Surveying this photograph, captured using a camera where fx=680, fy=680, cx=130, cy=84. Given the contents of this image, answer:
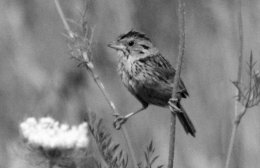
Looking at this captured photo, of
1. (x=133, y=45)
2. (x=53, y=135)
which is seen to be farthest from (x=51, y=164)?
(x=133, y=45)

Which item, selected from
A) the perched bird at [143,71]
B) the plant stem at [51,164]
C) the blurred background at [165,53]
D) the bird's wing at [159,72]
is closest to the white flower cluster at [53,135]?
the plant stem at [51,164]

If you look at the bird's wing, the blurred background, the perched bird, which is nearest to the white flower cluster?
the perched bird

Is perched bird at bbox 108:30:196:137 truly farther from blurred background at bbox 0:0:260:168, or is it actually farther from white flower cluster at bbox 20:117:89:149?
white flower cluster at bbox 20:117:89:149

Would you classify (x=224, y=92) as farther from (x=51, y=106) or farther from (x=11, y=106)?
(x=51, y=106)

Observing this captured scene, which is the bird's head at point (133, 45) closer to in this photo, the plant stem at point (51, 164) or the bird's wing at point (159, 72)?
the bird's wing at point (159, 72)

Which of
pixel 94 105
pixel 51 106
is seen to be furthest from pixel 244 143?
pixel 51 106
